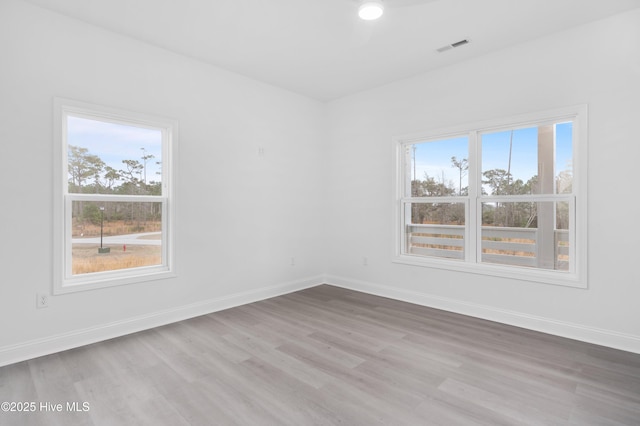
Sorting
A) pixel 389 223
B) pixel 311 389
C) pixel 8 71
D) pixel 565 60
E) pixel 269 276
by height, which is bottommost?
pixel 311 389

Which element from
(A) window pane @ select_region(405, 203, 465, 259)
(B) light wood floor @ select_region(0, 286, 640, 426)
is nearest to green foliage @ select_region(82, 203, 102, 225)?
(B) light wood floor @ select_region(0, 286, 640, 426)

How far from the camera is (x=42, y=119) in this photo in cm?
279

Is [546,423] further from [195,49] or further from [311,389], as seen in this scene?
[195,49]

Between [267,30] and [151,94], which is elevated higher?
[267,30]

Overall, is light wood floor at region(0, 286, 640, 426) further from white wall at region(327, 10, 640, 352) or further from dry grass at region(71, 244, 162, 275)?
dry grass at region(71, 244, 162, 275)

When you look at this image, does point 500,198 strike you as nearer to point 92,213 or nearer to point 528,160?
point 528,160

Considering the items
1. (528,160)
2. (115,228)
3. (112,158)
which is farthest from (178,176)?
(528,160)

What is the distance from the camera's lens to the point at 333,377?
243 centimetres

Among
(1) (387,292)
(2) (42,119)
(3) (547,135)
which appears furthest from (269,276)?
(3) (547,135)

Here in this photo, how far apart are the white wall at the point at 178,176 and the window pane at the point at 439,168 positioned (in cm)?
154

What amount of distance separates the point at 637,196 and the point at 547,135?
93 cm

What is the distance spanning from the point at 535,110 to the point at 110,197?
4.27 metres

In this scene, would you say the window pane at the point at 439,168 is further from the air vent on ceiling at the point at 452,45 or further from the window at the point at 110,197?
the window at the point at 110,197

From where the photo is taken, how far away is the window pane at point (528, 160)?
330 centimetres
